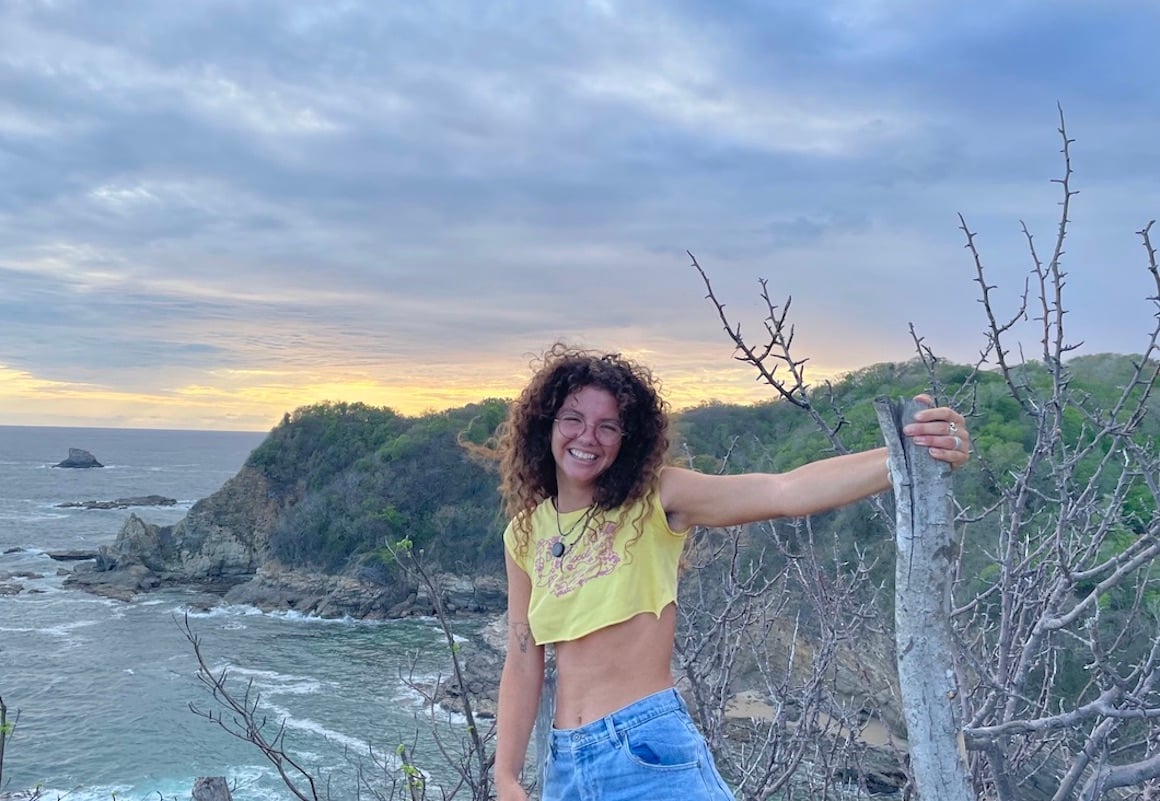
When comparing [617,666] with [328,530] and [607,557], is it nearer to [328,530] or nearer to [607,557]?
[607,557]

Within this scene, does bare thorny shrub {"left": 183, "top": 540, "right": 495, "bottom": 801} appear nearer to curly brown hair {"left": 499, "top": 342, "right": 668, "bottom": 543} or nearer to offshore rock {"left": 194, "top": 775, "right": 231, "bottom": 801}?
offshore rock {"left": 194, "top": 775, "right": 231, "bottom": 801}

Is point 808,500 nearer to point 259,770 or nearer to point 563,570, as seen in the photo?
point 563,570

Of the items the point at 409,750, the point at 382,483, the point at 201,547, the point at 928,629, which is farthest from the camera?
the point at 201,547

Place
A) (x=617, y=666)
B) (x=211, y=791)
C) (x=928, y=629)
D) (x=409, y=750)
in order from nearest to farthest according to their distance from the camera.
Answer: (x=928, y=629) < (x=617, y=666) < (x=211, y=791) < (x=409, y=750)

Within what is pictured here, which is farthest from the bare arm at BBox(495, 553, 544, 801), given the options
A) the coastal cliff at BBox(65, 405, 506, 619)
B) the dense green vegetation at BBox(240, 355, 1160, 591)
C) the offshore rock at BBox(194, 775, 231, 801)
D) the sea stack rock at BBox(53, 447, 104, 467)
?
the sea stack rock at BBox(53, 447, 104, 467)

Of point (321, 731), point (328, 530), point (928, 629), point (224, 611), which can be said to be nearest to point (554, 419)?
point (928, 629)

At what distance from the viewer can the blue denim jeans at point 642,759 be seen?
173 cm

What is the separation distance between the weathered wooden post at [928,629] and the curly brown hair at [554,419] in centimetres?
64

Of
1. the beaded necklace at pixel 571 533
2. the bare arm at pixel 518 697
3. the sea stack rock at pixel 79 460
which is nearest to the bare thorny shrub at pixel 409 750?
the bare arm at pixel 518 697

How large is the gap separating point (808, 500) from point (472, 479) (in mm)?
30807

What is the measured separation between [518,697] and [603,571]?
37cm

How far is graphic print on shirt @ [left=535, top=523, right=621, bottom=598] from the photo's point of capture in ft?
6.16

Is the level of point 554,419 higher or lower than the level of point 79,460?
higher

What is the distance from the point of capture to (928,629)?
1.40 meters
